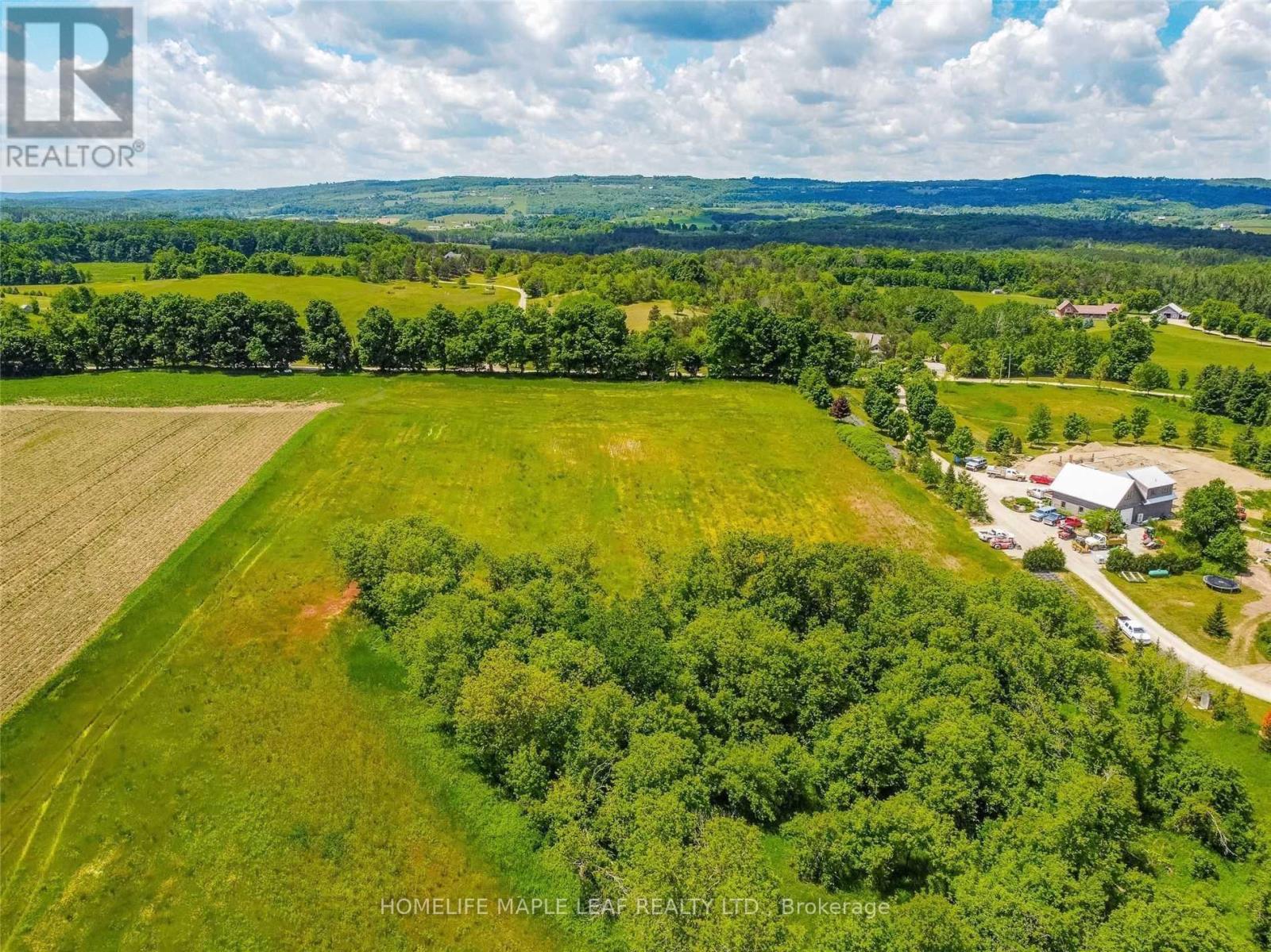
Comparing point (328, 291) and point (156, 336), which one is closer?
point (156, 336)

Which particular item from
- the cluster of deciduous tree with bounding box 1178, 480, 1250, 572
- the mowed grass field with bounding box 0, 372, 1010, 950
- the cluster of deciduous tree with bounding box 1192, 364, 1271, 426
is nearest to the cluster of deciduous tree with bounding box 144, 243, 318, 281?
the mowed grass field with bounding box 0, 372, 1010, 950

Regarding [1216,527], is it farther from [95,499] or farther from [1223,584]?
[95,499]

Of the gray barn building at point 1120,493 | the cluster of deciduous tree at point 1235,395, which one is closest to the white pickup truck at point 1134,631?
the gray barn building at point 1120,493

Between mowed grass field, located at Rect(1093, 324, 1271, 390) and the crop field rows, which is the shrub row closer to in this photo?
the crop field rows

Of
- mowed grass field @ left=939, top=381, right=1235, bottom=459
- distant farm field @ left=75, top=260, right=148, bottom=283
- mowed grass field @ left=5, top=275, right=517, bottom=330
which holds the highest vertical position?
distant farm field @ left=75, top=260, right=148, bottom=283

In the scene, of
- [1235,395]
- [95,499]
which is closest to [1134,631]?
[1235,395]

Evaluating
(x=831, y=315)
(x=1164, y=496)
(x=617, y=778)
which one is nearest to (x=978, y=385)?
(x=831, y=315)
